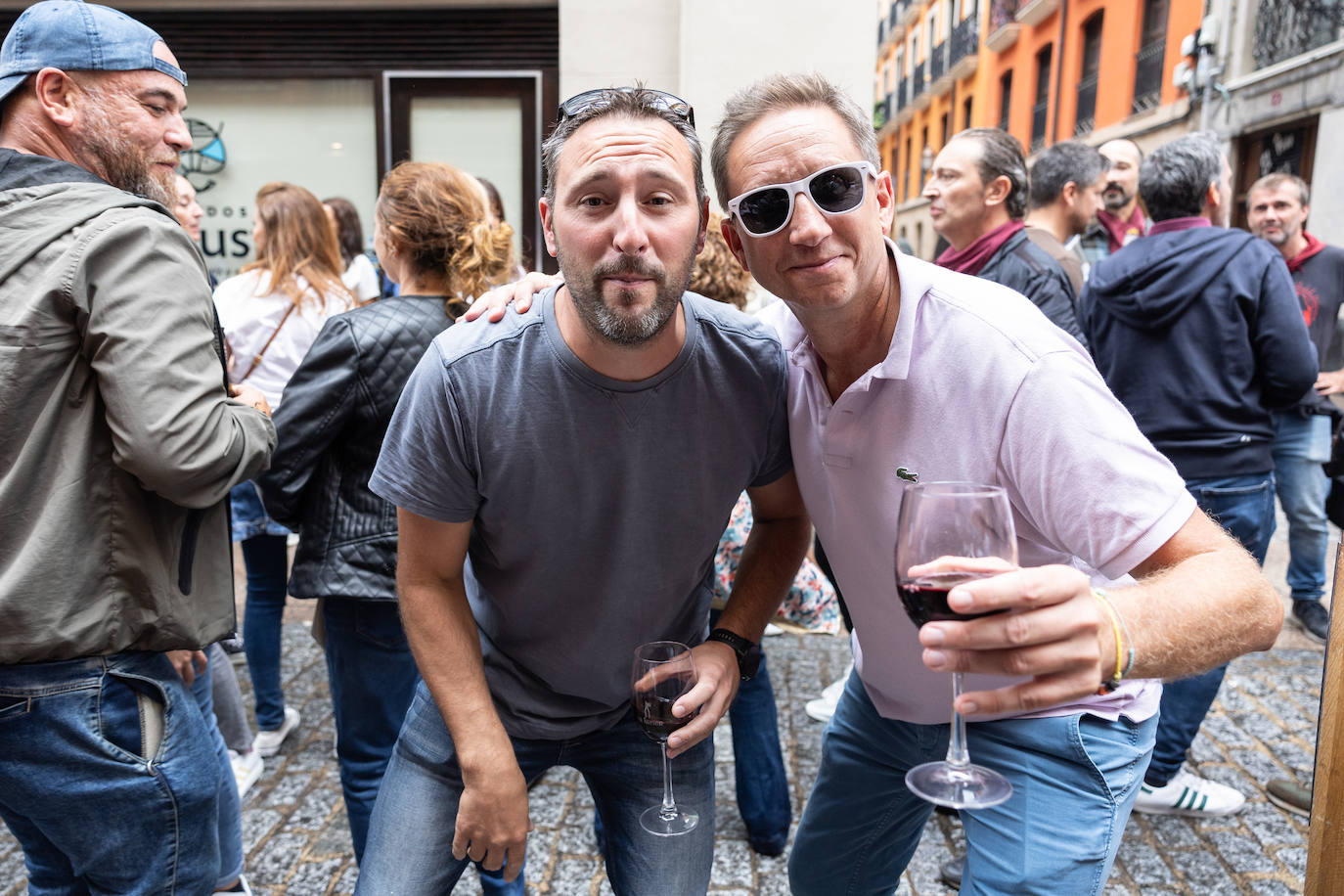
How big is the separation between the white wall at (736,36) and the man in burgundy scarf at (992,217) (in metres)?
3.02

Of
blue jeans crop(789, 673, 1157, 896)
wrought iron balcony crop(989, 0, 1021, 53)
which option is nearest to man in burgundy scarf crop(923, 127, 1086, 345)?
blue jeans crop(789, 673, 1157, 896)

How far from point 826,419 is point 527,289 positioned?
792 millimetres

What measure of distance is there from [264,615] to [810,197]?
324cm

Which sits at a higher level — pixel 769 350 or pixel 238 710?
pixel 769 350

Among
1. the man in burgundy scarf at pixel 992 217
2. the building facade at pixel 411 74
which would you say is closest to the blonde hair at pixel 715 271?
the man in burgundy scarf at pixel 992 217

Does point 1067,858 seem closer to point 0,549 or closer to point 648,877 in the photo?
point 648,877

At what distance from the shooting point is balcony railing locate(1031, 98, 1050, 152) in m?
24.0

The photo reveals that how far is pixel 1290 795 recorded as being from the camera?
3674 mm

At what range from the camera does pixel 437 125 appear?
7918 millimetres

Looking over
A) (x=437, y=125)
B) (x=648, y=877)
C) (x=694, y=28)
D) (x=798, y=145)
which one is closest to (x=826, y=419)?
(x=798, y=145)

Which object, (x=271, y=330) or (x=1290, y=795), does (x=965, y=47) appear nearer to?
(x=1290, y=795)

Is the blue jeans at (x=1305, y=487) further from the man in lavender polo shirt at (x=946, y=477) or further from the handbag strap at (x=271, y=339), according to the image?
the handbag strap at (x=271, y=339)

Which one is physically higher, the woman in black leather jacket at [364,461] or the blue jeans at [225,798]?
the woman in black leather jacket at [364,461]

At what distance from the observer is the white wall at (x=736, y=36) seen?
22.7ft
